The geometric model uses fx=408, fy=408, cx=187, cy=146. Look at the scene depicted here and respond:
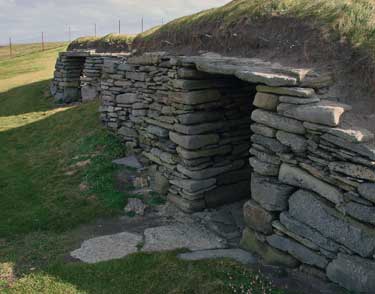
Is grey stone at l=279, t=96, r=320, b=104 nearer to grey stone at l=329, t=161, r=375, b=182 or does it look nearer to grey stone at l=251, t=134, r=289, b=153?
grey stone at l=251, t=134, r=289, b=153

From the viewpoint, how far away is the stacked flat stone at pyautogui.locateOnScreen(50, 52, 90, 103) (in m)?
18.4

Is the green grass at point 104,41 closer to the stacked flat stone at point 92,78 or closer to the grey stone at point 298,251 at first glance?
the stacked flat stone at point 92,78

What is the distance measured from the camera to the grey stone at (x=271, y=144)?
5.72 meters

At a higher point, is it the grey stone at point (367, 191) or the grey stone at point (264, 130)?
the grey stone at point (264, 130)

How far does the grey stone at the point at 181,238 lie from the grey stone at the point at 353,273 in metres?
2.04

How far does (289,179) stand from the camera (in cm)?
563

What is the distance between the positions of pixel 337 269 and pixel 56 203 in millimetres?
5766

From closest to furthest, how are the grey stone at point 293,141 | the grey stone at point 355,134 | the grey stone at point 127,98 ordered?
the grey stone at point 355,134, the grey stone at point 293,141, the grey stone at point 127,98

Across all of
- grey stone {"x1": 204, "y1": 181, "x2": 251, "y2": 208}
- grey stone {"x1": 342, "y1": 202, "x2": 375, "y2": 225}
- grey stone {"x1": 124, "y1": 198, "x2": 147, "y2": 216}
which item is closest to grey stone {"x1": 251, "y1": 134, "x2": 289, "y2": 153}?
grey stone {"x1": 342, "y1": 202, "x2": 375, "y2": 225}

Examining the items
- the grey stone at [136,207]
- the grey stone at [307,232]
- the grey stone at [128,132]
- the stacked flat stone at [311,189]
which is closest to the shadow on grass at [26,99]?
the grey stone at [128,132]

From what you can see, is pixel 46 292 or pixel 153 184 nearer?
pixel 46 292

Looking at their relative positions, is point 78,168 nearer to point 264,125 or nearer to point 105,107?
point 105,107

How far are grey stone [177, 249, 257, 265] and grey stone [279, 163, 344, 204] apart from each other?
4.27 ft

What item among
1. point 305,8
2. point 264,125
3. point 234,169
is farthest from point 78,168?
point 305,8
